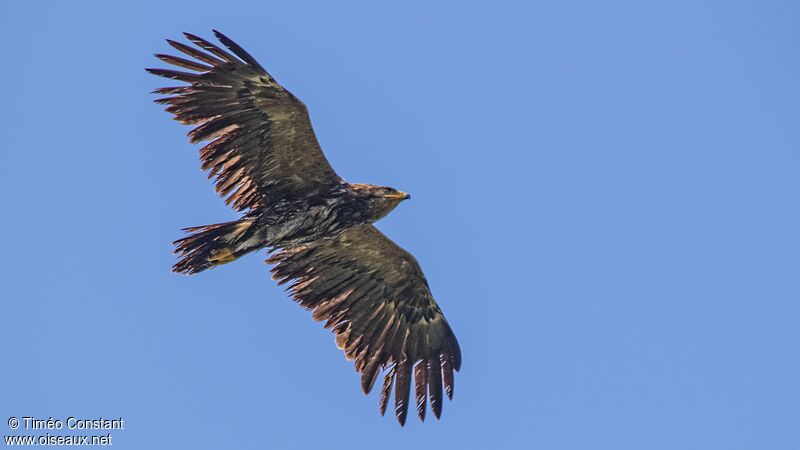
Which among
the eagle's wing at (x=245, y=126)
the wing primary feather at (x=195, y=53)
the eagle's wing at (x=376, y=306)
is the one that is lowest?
the eagle's wing at (x=376, y=306)

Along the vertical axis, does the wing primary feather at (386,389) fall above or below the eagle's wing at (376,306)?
below

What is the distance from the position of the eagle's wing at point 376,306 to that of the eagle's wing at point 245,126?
4.16ft

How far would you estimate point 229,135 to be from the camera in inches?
706

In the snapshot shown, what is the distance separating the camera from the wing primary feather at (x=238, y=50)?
1692 centimetres

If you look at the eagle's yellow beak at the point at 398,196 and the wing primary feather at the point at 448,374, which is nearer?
the eagle's yellow beak at the point at 398,196

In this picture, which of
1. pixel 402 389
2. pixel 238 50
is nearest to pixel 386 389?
pixel 402 389

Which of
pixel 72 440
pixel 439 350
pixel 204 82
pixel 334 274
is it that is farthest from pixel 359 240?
pixel 72 440

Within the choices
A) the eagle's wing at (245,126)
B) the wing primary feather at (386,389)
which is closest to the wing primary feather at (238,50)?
the eagle's wing at (245,126)

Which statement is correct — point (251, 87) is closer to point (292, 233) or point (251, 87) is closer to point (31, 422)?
point (292, 233)

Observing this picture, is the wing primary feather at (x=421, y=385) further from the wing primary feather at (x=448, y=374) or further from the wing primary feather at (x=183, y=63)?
the wing primary feather at (x=183, y=63)

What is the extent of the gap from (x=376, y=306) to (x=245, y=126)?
3638mm

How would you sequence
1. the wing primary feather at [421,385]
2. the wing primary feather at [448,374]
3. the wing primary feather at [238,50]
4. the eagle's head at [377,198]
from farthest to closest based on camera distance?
the wing primary feather at [448,374]
the wing primary feather at [421,385]
the eagle's head at [377,198]
the wing primary feather at [238,50]

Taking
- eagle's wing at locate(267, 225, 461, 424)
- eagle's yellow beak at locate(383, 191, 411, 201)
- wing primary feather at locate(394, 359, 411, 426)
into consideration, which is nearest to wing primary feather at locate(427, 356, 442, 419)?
eagle's wing at locate(267, 225, 461, 424)

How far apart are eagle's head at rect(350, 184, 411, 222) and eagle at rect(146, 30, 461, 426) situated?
0.01m
